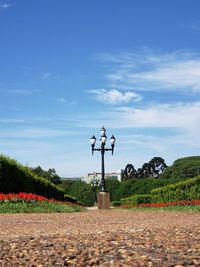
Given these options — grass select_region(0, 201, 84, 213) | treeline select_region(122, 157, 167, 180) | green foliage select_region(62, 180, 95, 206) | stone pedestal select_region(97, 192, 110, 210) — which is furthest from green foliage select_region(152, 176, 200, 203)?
treeline select_region(122, 157, 167, 180)

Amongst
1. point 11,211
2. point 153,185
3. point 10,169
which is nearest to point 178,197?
point 10,169

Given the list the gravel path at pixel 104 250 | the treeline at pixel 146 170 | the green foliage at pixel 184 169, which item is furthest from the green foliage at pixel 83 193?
the gravel path at pixel 104 250

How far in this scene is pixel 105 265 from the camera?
451cm

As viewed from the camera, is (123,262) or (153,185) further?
(153,185)

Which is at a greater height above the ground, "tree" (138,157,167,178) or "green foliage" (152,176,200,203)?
"tree" (138,157,167,178)

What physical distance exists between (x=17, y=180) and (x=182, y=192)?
313 inches

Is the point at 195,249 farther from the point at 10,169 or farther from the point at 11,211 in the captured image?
the point at 10,169

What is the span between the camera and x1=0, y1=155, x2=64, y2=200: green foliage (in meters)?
21.3

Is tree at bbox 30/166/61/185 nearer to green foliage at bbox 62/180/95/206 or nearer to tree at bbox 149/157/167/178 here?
green foliage at bbox 62/180/95/206

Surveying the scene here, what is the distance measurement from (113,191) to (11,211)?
3927cm

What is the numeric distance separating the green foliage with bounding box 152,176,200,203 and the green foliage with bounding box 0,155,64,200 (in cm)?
657

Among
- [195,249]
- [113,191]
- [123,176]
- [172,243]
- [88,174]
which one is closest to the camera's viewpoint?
[195,249]

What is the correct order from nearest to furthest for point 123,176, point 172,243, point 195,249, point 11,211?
point 195,249 < point 172,243 < point 11,211 < point 123,176

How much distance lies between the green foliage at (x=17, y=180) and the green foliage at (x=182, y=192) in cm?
657
